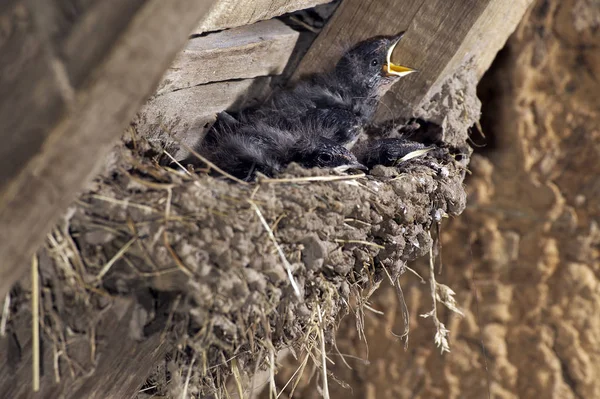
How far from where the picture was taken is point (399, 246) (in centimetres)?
202

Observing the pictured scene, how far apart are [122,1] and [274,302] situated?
0.84 meters

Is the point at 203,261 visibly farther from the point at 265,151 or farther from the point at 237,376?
the point at 265,151

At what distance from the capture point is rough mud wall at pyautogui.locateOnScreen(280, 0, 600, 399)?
3504 millimetres

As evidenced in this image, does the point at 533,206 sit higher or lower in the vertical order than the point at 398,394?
higher

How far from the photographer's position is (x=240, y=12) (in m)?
2.04

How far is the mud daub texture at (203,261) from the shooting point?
136 cm

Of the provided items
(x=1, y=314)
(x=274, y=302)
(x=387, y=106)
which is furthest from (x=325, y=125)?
(x=1, y=314)

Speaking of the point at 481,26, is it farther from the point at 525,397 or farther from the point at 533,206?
the point at 525,397

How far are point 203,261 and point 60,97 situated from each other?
0.54m

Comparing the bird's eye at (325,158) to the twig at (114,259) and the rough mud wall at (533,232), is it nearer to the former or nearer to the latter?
the twig at (114,259)

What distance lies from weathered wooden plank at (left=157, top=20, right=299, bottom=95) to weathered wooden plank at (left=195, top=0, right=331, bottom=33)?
63 millimetres

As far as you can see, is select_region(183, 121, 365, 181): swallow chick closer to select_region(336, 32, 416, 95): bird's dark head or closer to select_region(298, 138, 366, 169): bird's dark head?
select_region(298, 138, 366, 169): bird's dark head

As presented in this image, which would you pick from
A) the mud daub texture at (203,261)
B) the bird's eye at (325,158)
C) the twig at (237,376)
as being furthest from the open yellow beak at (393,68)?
the twig at (237,376)

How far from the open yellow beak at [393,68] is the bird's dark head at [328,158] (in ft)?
1.38
